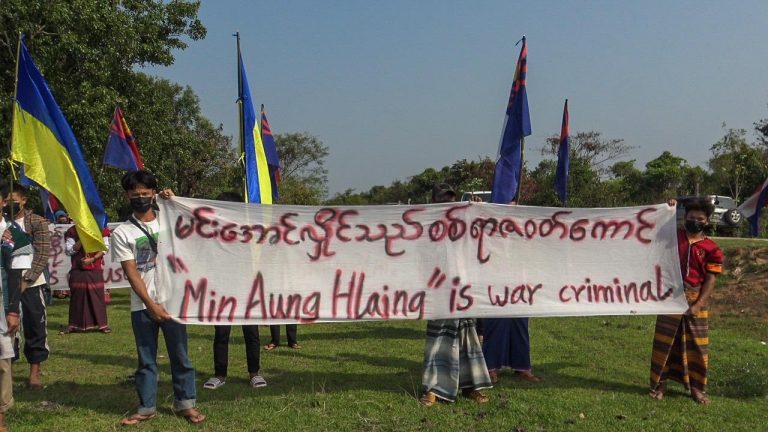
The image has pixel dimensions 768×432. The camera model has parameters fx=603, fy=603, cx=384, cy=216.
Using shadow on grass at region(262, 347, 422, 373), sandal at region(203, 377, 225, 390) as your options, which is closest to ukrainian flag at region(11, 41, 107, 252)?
sandal at region(203, 377, 225, 390)

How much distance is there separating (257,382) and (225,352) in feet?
1.50

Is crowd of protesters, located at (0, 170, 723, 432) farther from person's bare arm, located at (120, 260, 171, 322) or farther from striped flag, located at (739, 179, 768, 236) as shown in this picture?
striped flag, located at (739, 179, 768, 236)

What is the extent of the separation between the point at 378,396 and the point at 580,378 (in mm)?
→ 2167

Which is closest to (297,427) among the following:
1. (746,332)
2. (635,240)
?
(635,240)

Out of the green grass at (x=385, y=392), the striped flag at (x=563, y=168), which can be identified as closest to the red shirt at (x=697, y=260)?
the green grass at (x=385, y=392)

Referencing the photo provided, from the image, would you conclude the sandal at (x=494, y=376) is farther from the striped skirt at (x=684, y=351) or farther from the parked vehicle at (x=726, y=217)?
the parked vehicle at (x=726, y=217)

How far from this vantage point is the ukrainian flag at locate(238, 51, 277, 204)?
7316mm

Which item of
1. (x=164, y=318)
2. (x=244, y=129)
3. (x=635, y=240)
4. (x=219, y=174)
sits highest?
(x=219, y=174)

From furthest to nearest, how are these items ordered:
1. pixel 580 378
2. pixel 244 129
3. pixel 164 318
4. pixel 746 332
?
pixel 746 332 < pixel 244 129 < pixel 580 378 < pixel 164 318

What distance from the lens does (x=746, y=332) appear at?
29.7 feet

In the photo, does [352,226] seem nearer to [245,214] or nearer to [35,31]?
[245,214]

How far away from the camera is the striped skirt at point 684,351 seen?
17.4 feet

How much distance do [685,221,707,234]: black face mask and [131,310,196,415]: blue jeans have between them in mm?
4404

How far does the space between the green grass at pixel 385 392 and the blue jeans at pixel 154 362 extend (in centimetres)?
17
